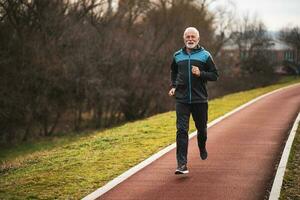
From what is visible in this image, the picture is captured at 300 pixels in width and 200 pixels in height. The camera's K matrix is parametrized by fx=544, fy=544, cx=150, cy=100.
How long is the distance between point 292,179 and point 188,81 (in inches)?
86.4

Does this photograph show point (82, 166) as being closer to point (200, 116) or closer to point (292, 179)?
point (200, 116)

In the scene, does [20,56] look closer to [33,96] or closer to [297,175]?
[33,96]

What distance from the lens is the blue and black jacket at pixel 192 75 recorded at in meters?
8.38

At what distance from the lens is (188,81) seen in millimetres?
8414

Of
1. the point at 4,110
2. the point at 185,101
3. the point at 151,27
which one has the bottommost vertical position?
the point at 4,110

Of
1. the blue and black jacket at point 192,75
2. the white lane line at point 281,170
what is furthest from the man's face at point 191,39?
the white lane line at point 281,170

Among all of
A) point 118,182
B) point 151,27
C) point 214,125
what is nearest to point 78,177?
point 118,182

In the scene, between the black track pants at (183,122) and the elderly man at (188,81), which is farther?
the black track pants at (183,122)

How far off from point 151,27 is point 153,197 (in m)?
47.2

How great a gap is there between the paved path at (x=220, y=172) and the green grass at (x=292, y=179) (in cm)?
23

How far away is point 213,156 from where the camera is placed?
407 inches

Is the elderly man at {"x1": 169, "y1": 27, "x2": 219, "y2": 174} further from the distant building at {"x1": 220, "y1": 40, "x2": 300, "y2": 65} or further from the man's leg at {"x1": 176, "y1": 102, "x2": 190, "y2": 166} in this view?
the distant building at {"x1": 220, "y1": 40, "x2": 300, "y2": 65}

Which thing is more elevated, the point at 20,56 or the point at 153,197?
the point at 20,56

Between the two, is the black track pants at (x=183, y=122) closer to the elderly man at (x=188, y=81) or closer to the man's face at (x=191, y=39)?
the elderly man at (x=188, y=81)
